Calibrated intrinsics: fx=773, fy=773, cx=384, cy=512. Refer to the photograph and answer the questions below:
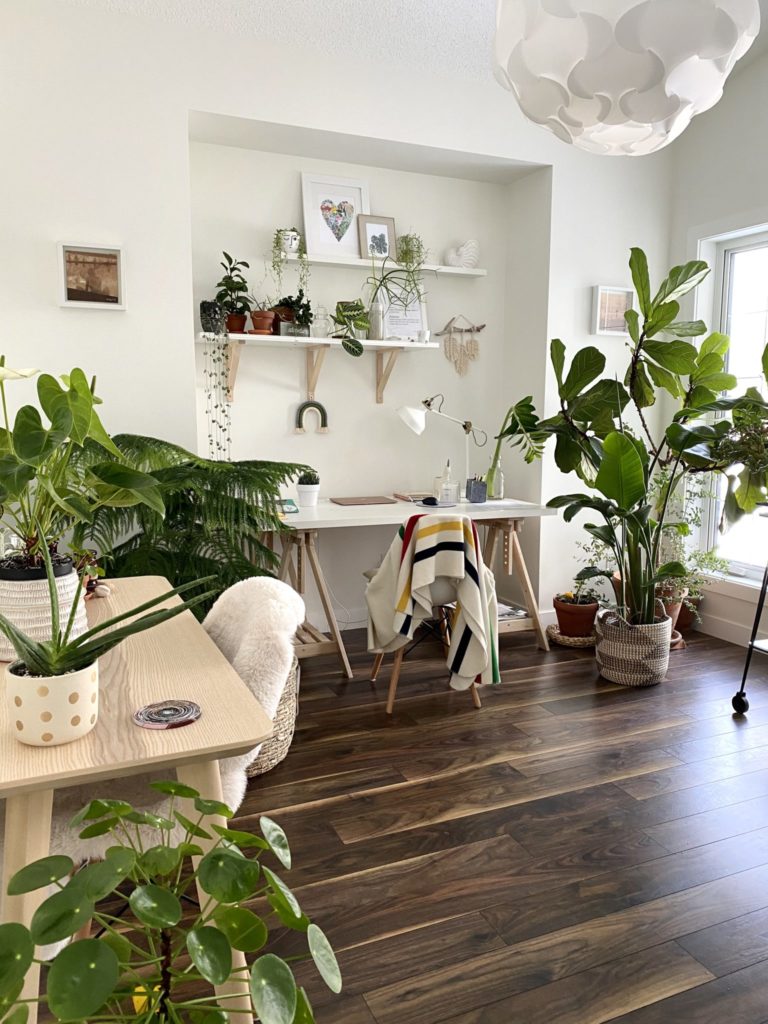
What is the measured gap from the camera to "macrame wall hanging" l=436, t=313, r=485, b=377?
14.1 ft

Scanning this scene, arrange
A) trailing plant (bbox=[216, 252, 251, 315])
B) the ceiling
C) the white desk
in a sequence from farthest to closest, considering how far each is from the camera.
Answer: trailing plant (bbox=[216, 252, 251, 315]), the white desk, the ceiling

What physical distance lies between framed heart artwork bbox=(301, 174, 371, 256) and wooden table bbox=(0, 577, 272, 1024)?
115 inches

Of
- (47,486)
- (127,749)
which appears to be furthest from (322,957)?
(47,486)

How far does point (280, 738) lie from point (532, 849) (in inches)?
35.1

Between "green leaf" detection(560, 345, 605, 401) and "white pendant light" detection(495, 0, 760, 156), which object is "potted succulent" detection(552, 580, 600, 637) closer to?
"green leaf" detection(560, 345, 605, 401)

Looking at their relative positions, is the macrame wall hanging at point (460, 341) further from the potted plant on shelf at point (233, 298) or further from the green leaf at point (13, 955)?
the green leaf at point (13, 955)

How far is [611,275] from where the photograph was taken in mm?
4195

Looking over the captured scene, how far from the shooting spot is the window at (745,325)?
156 inches

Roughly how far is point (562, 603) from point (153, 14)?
317cm

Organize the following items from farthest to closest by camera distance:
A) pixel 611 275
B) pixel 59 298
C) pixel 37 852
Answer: pixel 611 275
pixel 59 298
pixel 37 852

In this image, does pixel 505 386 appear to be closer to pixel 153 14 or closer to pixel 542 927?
pixel 153 14

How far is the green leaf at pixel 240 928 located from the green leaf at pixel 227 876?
0.02m

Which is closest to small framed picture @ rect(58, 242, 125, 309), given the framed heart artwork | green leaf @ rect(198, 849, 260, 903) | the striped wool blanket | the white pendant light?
the framed heart artwork

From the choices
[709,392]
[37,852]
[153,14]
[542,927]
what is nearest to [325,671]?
[542,927]
